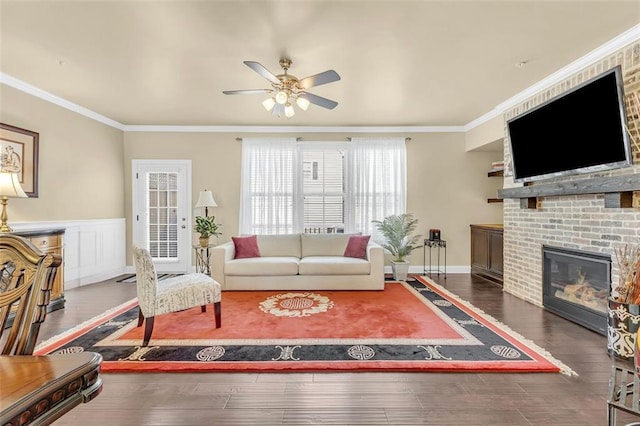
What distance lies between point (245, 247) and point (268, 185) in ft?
4.32

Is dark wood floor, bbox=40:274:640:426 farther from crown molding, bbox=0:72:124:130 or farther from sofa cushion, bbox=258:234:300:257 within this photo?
crown molding, bbox=0:72:124:130

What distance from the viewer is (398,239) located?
5094 millimetres

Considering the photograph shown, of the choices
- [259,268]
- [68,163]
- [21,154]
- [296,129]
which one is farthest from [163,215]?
[296,129]

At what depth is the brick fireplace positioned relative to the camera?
2.66 m

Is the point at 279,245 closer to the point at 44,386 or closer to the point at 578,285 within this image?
the point at 578,285

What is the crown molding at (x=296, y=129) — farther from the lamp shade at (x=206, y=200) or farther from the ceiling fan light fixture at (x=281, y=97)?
the ceiling fan light fixture at (x=281, y=97)

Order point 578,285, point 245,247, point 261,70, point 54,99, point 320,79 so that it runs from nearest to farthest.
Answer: point 261,70
point 320,79
point 578,285
point 54,99
point 245,247

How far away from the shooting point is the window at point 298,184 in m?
5.52

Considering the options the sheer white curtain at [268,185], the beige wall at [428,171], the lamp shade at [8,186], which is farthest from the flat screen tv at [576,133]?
the lamp shade at [8,186]

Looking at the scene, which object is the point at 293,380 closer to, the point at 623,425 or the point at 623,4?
the point at 623,425

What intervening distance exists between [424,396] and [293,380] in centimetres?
87

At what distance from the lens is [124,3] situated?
2273 mm

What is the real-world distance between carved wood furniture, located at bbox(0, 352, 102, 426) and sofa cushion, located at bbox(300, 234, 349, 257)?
3.90 m

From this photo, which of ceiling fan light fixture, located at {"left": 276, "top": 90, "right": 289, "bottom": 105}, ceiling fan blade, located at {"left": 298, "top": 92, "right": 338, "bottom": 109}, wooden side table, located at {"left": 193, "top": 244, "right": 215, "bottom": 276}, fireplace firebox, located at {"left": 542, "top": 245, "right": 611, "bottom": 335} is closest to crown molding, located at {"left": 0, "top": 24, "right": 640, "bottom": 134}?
fireplace firebox, located at {"left": 542, "top": 245, "right": 611, "bottom": 335}
